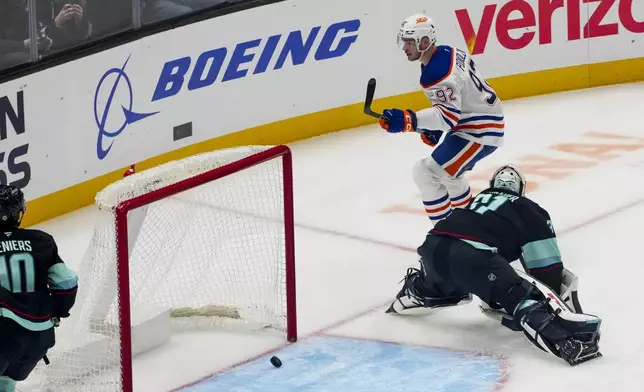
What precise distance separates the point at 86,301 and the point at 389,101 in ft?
13.3

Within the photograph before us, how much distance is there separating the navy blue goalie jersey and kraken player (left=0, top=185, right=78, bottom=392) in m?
1.53

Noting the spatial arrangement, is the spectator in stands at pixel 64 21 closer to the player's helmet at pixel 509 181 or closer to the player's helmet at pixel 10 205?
the player's helmet at pixel 509 181

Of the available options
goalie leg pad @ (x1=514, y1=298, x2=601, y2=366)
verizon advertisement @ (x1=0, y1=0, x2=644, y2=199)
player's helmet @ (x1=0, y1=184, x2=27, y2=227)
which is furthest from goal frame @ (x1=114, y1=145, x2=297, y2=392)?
verizon advertisement @ (x1=0, y1=0, x2=644, y2=199)

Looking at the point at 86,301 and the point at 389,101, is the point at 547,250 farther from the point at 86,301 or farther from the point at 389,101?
the point at 389,101

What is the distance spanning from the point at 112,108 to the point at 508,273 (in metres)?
2.77

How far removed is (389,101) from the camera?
8.47 m

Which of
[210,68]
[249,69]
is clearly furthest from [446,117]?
[249,69]

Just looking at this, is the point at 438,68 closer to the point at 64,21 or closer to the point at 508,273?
the point at 508,273

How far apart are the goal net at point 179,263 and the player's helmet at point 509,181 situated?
80 centimetres

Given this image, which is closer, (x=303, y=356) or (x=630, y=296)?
(x=303, y=356)

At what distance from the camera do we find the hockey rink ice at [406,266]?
4945 millimetres

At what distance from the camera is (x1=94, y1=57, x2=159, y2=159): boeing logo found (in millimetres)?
6961

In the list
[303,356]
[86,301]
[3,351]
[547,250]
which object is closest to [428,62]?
[547,250]

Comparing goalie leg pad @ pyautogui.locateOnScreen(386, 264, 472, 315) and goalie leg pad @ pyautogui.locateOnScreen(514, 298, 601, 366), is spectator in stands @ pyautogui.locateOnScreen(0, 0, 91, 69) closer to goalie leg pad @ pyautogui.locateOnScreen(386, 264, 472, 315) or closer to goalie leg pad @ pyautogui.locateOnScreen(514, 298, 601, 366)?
goalie leg pad @ pyautogui.locateOnScreen(386, 264, 472, 315)
